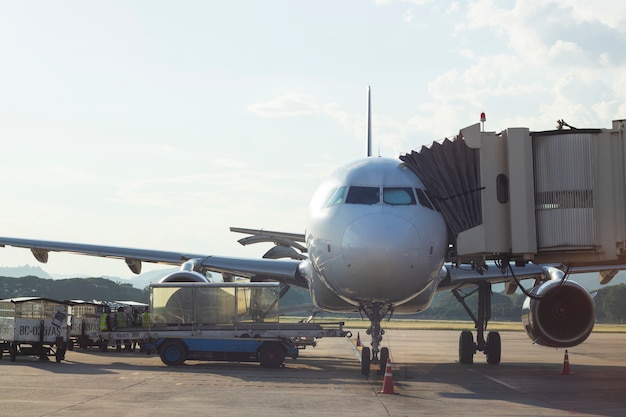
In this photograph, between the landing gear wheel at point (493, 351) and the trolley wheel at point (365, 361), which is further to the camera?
the landing gear wheel at point (493, 351)

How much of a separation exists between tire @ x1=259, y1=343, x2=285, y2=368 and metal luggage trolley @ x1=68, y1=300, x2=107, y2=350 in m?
9.88

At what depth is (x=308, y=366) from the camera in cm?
2212

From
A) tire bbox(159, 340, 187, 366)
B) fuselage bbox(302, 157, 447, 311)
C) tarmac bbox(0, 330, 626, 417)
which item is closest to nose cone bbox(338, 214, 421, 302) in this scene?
fuselage bbox(302, 157, 447, 311)

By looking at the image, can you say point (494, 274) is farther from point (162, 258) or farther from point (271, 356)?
point (162, 258)

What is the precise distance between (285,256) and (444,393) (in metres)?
11.9

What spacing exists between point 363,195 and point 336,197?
2.18ft

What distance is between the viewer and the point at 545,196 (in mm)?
15266

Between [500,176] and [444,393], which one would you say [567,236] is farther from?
A: [444,393]

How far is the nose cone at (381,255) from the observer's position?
15.4m

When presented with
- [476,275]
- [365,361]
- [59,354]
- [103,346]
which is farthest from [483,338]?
[103,346]

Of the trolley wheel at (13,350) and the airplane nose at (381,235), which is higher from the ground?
the airplane nose at (381,235)

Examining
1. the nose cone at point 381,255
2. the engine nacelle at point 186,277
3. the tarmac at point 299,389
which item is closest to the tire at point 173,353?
the tarmac at point 299,389

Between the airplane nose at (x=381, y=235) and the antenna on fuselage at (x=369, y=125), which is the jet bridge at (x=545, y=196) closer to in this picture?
the airplane nose at (x=381, y=235)

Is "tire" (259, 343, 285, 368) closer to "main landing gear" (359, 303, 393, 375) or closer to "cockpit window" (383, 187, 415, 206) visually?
"main landing gear" (359, 303, 393, 375)
